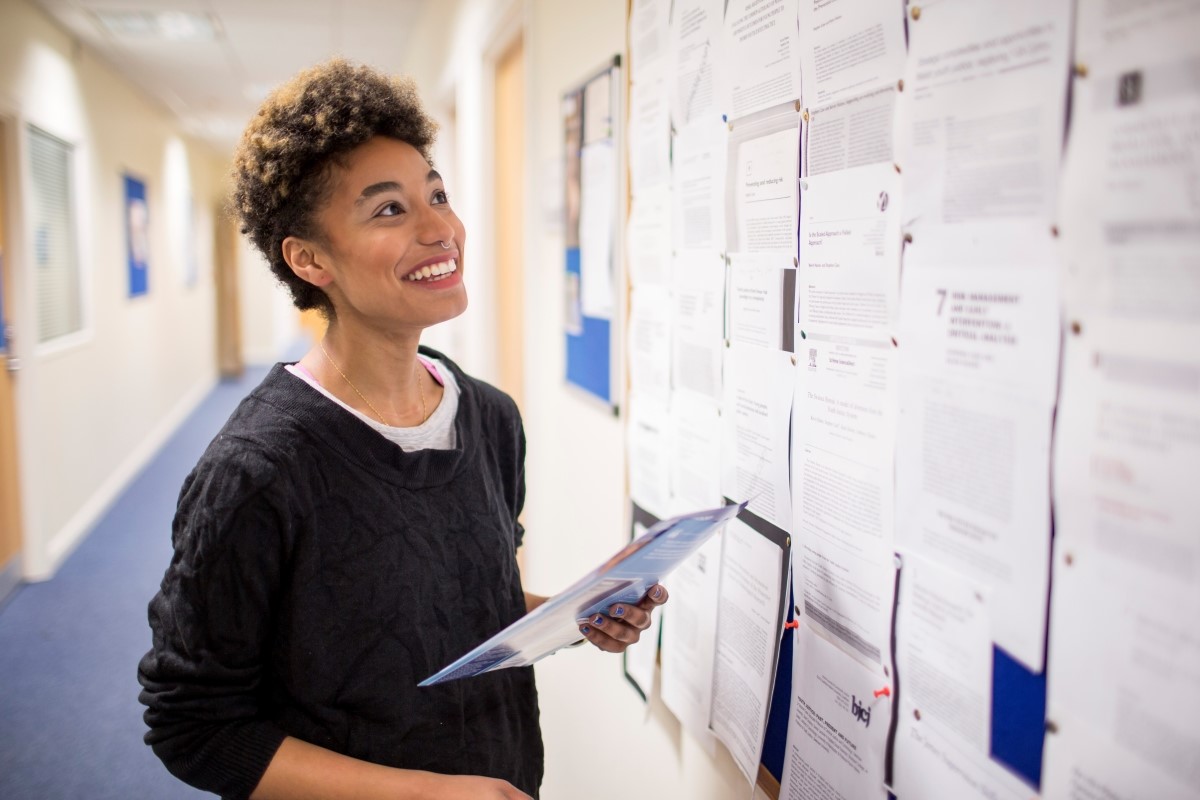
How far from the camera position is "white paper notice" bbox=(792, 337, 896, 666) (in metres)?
0.86

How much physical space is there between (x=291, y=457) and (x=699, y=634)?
70 centimetres

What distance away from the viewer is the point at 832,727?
3.18 ft

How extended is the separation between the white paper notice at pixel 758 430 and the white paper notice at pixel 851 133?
240 mm

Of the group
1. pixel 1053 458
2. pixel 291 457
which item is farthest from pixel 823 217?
pixel 291 457

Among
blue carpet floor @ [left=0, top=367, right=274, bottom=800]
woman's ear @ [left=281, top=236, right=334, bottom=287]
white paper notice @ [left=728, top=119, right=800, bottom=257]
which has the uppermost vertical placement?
white paper notice @ [left=728, top=119, right=800, bottom=257]

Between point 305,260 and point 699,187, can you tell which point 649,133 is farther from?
point 305,260

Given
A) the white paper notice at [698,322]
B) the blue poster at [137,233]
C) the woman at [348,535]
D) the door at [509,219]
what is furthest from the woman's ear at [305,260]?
the blue poster at [137,233]

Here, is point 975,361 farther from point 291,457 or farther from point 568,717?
point 568,717

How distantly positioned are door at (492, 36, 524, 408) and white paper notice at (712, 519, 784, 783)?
187 cm

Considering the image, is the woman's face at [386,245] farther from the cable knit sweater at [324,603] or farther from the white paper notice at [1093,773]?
the white paper notice at [1093,773]

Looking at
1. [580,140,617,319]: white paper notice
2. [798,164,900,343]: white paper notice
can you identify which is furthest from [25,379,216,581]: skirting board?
[798,164,900,343]: white paper notice

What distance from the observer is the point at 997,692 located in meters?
0.72

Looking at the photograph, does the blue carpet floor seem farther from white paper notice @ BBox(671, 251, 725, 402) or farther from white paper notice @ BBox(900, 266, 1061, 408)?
white paper notice @ BBox(900, 266, 1061, 408)

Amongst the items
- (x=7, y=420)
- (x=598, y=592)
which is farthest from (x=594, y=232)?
(x=7, y=420)
